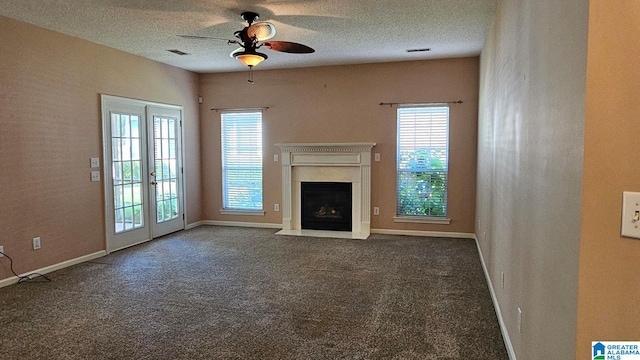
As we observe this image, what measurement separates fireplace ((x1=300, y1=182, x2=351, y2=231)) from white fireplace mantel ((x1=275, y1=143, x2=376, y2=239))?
0.30ft

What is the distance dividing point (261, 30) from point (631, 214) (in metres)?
3.71

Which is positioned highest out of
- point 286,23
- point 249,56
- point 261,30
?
point 286,23

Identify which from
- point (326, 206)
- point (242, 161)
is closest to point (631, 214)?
point (326, 206)

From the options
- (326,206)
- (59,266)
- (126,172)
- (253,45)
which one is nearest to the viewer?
(253,45)

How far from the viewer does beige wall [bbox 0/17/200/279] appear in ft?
13.8

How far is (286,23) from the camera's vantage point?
4398 mm

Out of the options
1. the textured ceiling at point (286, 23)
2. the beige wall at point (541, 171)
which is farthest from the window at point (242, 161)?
the beige wall at point (541, 171)

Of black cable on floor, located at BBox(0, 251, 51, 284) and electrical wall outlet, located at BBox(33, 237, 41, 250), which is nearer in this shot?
black cable on floor, located at BBox(0, 251, 51, 284)

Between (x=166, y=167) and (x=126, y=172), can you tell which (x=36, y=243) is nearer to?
(x=126, y=172)

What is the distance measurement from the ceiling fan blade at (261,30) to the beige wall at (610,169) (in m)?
3.32

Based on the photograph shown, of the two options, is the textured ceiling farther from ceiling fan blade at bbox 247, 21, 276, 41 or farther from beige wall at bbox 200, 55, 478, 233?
beige wall at bbox 200, 55, 478, 233

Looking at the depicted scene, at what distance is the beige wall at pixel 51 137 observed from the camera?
4211mm

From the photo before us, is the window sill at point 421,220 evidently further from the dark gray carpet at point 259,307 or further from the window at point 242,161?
the window at point 242,161

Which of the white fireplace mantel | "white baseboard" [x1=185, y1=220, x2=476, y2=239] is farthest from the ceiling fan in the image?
"white baseboard" [x1=185, y1=220, x2=476, y2=239]
